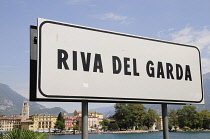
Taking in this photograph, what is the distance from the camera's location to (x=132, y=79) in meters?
2.65

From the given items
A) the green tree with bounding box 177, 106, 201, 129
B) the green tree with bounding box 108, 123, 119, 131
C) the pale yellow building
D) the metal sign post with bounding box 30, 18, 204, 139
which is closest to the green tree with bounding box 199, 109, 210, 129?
the green tree with bounding box 177, 106, 201, 129

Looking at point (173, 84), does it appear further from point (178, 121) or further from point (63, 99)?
point (178, 121)

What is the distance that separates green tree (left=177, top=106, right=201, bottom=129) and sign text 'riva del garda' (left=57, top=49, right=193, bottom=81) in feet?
332

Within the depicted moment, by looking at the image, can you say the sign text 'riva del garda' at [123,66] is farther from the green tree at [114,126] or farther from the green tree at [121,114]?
the green tree at [114,126]

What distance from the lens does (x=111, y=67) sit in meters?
2.52

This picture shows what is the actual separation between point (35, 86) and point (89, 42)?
676 mm

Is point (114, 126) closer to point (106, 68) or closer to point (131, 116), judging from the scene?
point (131, 116)

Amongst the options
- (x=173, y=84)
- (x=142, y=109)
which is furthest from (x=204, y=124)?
(x=173, y=84)

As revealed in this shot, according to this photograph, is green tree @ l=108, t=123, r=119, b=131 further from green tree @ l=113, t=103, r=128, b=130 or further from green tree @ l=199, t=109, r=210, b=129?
green tree @ l=199, t=109, r=210, b=129

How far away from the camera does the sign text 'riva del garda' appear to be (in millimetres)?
2301

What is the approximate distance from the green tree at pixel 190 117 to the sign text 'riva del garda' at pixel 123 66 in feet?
332

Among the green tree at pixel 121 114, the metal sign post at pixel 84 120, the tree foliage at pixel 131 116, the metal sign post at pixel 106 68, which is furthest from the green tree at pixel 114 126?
the metal sign post at pixel 84 120

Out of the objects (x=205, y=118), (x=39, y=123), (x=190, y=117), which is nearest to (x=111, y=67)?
(x=190, y=117)

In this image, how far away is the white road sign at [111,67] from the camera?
2.23 meters
